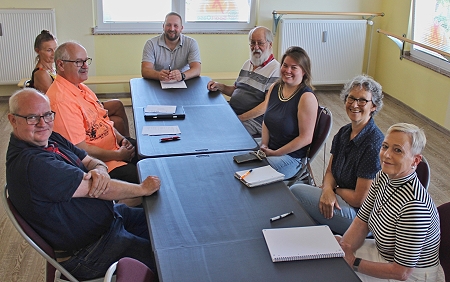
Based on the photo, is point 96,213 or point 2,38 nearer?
point 96,213

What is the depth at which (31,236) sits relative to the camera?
1.85 m

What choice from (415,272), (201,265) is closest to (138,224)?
(201,265)

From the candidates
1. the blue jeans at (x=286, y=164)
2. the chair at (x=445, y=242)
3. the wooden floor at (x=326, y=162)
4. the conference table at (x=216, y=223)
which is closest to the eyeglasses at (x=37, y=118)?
the conference table at (x=216, y=223)

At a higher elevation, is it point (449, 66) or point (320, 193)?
point (449, 66)

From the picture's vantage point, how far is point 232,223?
1896 millimetres

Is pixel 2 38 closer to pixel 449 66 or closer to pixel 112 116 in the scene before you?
pixel 112 116

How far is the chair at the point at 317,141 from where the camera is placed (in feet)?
9.39

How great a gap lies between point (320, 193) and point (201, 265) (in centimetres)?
112

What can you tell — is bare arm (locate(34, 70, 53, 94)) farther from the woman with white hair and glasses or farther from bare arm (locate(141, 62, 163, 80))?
the woman with white hair and glasses

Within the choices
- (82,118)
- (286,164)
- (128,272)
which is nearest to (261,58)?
(286,164)

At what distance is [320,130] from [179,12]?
338cm

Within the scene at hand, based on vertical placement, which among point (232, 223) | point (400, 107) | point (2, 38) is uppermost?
point (2, 38)

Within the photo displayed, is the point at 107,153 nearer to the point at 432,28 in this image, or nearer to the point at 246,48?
the point at 246,48

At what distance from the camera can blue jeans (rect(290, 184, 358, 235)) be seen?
2.43m
